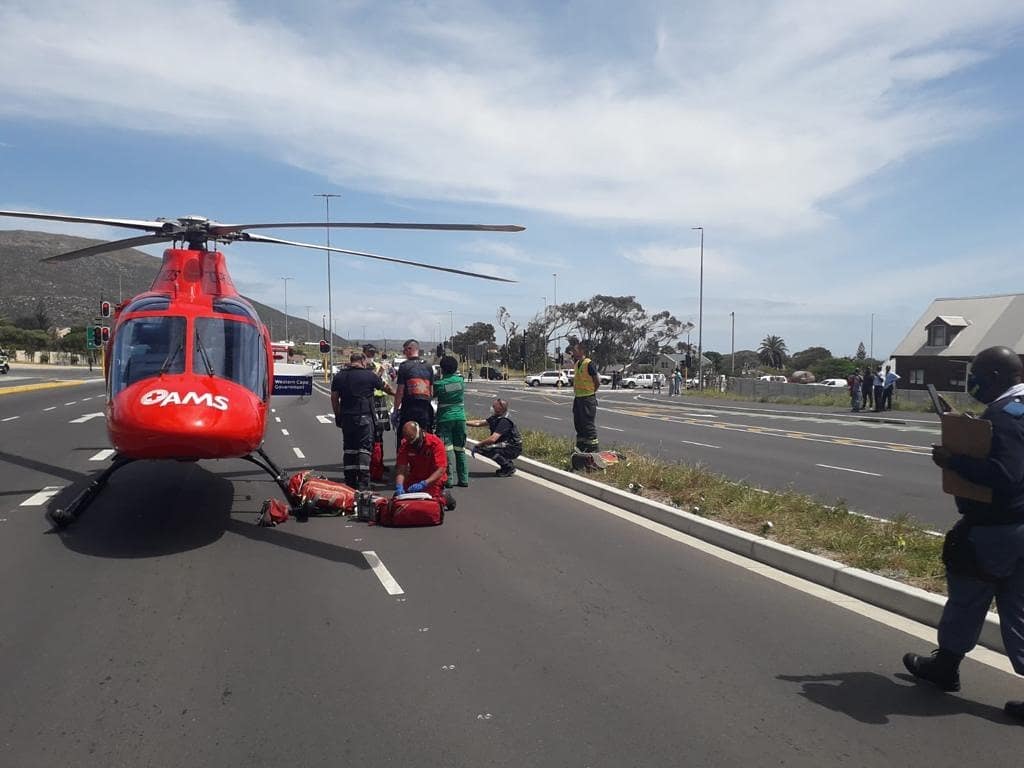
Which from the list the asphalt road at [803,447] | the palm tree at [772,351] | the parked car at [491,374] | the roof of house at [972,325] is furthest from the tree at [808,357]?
the asphalt road at [803,447]

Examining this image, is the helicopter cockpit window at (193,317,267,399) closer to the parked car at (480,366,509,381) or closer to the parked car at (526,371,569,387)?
the parked car at (526,371,569,387)

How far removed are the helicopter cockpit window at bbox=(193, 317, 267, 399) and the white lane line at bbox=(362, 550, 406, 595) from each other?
2.34 meters

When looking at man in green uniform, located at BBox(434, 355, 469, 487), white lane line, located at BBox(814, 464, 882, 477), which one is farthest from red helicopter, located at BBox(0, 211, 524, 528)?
white lane line, located at BBox(814, 464, 882, 477)

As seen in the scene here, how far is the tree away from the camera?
136 m

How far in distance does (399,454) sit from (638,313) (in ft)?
278

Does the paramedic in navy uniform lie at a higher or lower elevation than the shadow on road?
higher

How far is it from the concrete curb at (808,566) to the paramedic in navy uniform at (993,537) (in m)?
1.01

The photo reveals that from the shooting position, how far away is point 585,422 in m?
12.6

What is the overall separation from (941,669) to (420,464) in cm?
612

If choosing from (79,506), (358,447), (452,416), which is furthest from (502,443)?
(79,506)

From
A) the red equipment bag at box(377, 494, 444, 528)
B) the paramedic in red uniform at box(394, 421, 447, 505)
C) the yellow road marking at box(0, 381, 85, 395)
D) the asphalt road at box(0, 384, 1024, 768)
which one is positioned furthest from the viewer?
the yellow road marking at box(0, 381, 85, 395)

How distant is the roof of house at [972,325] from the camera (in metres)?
48.3

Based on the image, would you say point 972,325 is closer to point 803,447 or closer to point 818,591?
point 803,447

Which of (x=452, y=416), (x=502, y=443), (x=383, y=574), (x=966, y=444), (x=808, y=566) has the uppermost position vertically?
(x=966, y=444)
